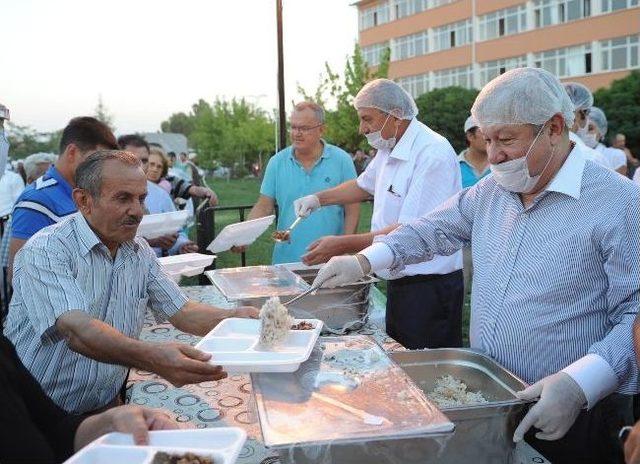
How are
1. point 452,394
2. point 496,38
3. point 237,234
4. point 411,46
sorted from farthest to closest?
point 411,46, point 496,38, point 237,234, point 452,394

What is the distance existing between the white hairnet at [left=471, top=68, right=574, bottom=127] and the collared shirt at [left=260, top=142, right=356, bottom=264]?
7.06 feet

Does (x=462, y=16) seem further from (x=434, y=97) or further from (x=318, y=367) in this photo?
(x=318, y=367)

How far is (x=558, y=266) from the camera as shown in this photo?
Result: 165 centimetres

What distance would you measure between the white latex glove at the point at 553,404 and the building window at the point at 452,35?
36.8 metres

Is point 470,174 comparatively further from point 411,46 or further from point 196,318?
point 411,46

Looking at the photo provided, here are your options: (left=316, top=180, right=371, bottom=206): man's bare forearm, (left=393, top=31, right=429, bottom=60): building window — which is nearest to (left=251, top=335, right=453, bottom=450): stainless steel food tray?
(left=316, top=180, right=371, bottom=206): man's bare forearm

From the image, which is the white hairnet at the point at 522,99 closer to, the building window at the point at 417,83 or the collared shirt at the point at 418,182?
the collared shirt at the point at 418,182

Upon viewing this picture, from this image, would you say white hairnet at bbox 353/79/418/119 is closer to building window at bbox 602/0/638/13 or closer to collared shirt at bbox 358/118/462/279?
collared shirt at bbox 358/118/462/279

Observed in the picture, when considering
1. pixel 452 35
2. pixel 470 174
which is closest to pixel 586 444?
pixel 470 174

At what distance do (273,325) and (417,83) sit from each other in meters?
40.2

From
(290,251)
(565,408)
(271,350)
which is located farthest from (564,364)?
(290,251)

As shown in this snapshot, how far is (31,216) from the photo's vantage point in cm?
273

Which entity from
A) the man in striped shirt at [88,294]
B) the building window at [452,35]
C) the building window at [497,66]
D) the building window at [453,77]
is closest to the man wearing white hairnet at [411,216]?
the man in striped shirt at [88,294]

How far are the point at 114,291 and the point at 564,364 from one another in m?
1.51
